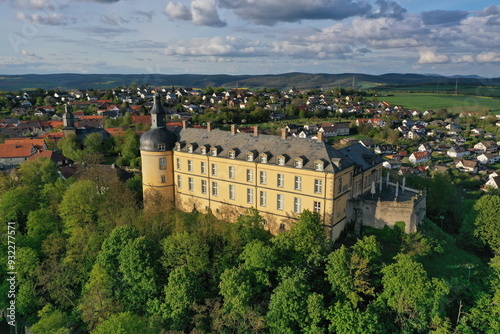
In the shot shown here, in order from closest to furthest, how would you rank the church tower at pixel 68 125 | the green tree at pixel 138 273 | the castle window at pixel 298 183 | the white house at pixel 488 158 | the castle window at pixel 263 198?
1. the green tree at pixel 138 273
2. the castle window at pixel 298 183
3. the castle window at pixel 263 198
4. the church tower at pixel 68 125
5. the white house at pixel 488 158

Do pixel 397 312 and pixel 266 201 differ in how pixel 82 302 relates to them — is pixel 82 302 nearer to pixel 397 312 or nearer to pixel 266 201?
pixel 266 201

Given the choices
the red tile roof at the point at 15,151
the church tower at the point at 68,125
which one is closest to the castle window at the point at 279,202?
the church tower at the point at 68,125

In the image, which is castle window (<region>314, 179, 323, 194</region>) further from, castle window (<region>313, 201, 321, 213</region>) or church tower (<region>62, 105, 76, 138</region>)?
church tower (<region>62, 105, 76, 138</region>)

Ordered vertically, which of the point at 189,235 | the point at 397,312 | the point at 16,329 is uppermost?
the point at 189,235

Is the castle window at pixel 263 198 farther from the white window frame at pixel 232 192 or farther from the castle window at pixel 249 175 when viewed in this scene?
the white window frame at pixel 232 192

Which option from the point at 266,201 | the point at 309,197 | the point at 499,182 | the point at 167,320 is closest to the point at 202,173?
the point at 266,201

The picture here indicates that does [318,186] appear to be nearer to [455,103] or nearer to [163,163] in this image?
[163,163]

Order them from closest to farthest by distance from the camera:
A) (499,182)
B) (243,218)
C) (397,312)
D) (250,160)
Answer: (397,312) → (243,218) → (250,160) → (499,182)

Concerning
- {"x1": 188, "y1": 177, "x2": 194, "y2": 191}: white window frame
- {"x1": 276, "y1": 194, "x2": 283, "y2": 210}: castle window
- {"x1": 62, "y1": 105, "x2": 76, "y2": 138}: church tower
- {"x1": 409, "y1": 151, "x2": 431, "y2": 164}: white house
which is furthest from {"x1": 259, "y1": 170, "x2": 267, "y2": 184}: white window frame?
{"x1": 409, "y1": 151, "x2": 431, "y2": 164}: white house
